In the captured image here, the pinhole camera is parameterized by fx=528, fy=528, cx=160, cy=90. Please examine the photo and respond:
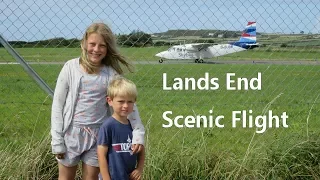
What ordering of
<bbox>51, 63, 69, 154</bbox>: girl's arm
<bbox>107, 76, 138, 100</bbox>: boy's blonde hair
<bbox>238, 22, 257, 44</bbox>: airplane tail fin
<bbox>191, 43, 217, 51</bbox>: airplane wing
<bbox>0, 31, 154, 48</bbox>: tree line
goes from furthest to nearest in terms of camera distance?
<bbox>191, 43, 217, 51</bbox>: airplane wing → <bbox>238, 22, 257, 44</bbox>: airplane tail fin → <bbox>0, 31, 154, 48</bbox>: tree line → <bbox>51, 63, 69, 154</bbox>: girl's arm → <bbox>107, 76, 138, 100</bbox>: boy's blonde hair

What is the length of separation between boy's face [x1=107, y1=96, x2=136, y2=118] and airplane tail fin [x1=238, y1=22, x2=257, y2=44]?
2125mm

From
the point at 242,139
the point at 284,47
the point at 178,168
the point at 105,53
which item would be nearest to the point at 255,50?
the point at 284,47

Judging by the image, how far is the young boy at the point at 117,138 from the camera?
129 inches

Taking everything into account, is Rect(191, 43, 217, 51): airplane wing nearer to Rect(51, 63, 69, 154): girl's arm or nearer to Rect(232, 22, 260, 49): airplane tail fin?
Rect(232, 22, 260, 49): airplane tail fin

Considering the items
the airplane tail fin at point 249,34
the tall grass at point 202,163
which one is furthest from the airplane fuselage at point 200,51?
the tall grass at point 202,163

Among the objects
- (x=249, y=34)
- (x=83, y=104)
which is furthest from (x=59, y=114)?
(x=249, y=34)

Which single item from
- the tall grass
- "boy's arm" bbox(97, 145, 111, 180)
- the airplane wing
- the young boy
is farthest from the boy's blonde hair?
the airplane wing

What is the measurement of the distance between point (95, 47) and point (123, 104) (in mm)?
448

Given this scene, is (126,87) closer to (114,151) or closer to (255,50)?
(114,151)

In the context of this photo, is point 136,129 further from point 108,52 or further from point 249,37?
point 249,37

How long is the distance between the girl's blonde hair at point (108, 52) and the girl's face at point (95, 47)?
22 millimetres

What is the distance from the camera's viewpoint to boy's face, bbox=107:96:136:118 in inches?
129

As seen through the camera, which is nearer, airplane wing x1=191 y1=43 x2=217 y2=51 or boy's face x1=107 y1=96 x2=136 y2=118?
boy's face x1=107 y1=96 x2=136 y2=118

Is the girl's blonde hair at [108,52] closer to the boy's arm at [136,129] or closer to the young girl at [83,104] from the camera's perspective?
the young girl at [83,104]
